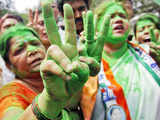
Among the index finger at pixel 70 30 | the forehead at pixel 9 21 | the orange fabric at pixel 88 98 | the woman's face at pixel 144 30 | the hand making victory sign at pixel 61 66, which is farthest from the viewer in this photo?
the woman's face at pixel 144 30

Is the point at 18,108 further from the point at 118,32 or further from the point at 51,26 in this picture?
the point at 118,32

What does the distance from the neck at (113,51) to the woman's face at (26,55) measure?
69 cm

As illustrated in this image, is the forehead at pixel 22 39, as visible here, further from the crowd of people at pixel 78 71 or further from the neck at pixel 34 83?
the neck at pixel 34 83

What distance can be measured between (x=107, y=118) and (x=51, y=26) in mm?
958

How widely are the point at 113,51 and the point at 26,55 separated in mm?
866

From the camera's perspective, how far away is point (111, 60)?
80.0 inches

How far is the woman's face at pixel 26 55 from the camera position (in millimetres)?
1578

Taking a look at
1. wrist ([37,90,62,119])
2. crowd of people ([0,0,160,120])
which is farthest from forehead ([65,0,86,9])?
wrist ([37,90,62,119])

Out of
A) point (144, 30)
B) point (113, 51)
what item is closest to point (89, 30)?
point (113, 51)

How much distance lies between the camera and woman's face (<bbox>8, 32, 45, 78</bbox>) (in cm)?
158

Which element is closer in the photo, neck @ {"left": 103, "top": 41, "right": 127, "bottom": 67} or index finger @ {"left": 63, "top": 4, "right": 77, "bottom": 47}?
index finger @ {"left": 63, "top": 4, "right": 77, "bottom": 47}

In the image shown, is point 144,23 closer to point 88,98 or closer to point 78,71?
point 88,98

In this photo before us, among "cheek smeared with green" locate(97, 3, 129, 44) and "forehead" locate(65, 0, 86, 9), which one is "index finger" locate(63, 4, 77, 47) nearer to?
"cheek smeared with green" locate(97, 3, 129, 44)

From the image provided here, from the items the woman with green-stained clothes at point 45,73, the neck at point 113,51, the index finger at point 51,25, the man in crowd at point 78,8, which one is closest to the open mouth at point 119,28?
the neck at point 113,51
